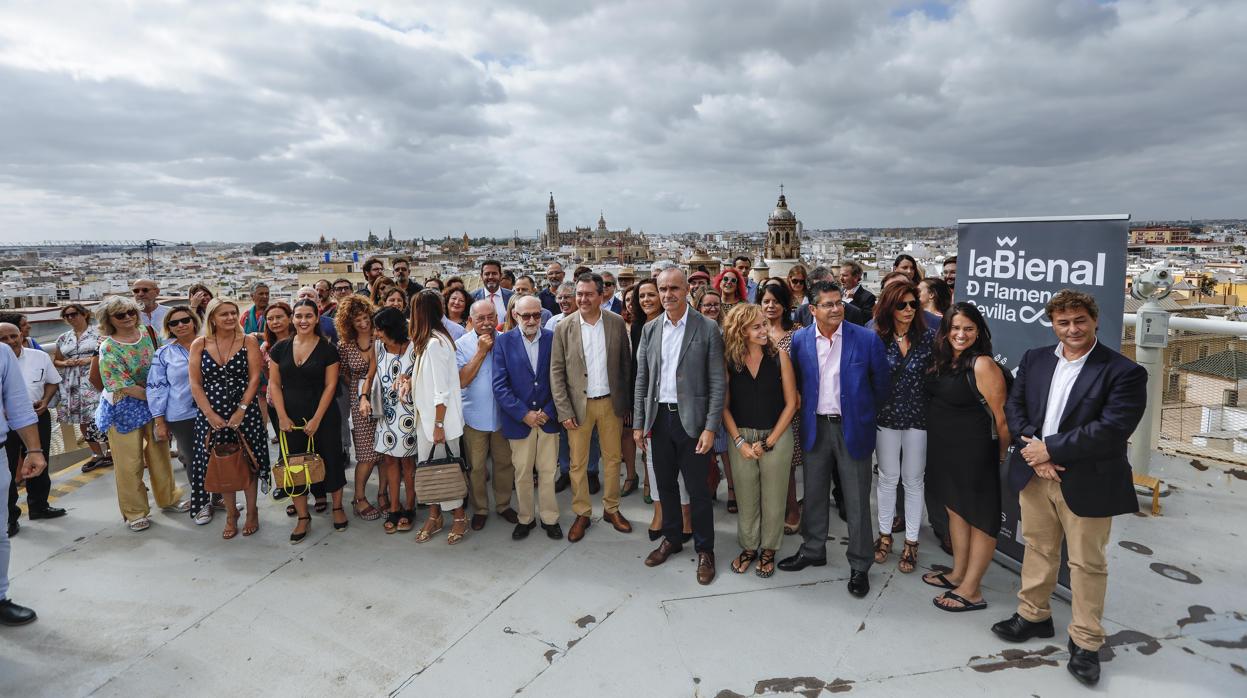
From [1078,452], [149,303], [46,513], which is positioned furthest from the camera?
[149,303]

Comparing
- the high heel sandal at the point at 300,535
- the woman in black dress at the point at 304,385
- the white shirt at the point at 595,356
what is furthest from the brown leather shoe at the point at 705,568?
the high heel sandal at the point at 300,535

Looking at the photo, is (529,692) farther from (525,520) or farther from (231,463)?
(231,463)

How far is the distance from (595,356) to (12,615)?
10.3 ft

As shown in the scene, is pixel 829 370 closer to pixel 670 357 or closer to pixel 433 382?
pixel 670 357

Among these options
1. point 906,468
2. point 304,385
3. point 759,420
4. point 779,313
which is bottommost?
point 906,468

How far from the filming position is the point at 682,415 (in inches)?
124

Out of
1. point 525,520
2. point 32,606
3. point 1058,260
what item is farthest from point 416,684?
point 1058,260

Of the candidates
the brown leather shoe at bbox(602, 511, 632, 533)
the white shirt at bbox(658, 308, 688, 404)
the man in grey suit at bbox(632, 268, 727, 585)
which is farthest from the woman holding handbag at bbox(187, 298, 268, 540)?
the white shirt at bbox(658, 308, 688, 404)

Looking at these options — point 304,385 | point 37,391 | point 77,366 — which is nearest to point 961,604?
point 304,385

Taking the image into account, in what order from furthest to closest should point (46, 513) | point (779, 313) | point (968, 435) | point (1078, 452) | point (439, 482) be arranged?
point (46, 513) < point (439, 482) < point (779, 313) < point (968, 435) < point (1078, 452)

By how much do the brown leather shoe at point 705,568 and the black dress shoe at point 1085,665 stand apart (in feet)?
4.96

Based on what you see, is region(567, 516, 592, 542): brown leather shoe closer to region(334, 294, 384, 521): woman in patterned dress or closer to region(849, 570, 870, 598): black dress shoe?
region(334, 294, 384, 521): woman in patterned dress

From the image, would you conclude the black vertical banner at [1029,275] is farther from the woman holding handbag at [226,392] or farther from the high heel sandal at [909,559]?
the woman holding handbag at [226,392]

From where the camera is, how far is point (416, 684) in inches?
93.9
